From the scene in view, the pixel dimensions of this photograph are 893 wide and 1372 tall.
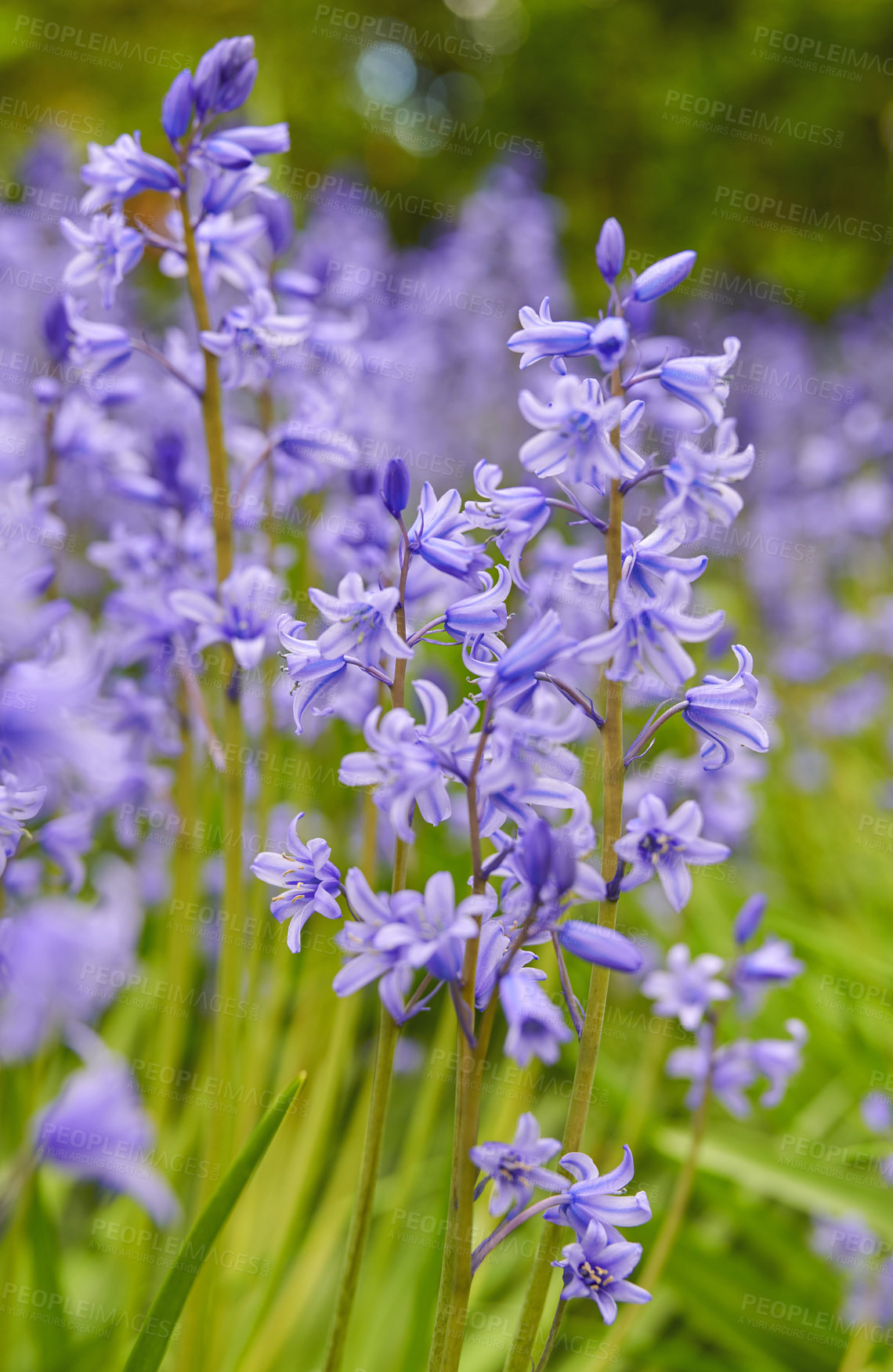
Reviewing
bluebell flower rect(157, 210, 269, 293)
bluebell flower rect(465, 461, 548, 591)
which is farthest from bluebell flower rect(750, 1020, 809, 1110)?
bluebell flower rect(157, 210, 269, 293)

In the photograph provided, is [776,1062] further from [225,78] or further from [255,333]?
[225,78]

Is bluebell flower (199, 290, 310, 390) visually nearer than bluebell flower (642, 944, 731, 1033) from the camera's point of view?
Yes

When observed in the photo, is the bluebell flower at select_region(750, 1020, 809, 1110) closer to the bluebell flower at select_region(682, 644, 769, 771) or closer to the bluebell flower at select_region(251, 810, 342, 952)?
the bluebell flower at select_region(682, 644, 769, 771)

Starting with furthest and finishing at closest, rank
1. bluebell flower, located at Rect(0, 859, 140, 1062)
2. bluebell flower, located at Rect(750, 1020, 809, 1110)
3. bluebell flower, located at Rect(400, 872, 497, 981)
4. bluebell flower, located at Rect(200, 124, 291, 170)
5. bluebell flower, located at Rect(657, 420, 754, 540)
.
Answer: bluebell flower, located at Rect(750, 1020, 809, 1110) < bluebell flower, located at Rect(200, 124, 291, 170) < bluebell flower, located at Rect(657, 420, 754, 540) < bluebell flower, located at Rect(400, 872, 497, 981) < bluebell flower, located at Rect(0, 859, 140, 1062)

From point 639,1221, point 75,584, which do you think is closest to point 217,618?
point 639,1221

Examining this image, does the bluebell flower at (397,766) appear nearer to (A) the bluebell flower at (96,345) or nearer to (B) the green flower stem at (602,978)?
(B) the green flower stem at (602,978)

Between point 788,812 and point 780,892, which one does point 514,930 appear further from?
point 788,812

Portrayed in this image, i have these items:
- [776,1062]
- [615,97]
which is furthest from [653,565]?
[615,97]

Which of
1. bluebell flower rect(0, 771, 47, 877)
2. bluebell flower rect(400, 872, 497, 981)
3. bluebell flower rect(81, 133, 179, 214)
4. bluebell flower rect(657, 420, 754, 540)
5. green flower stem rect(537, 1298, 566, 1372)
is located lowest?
green flower stem rect(537, 1298, 566, 1372)
